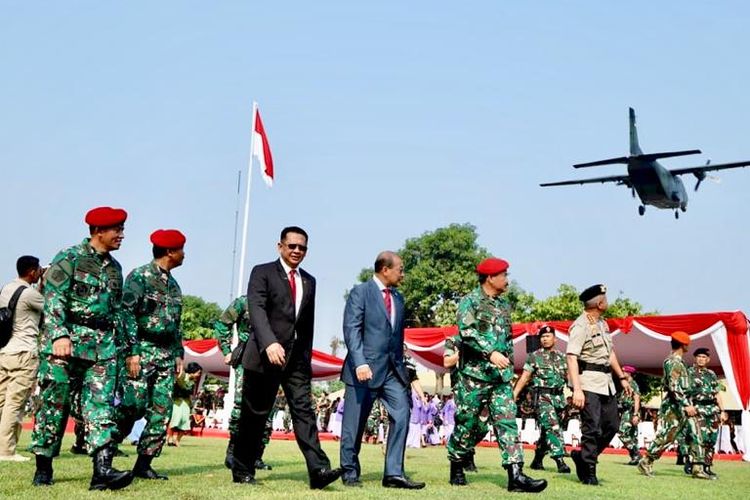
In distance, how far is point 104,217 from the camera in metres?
6.41

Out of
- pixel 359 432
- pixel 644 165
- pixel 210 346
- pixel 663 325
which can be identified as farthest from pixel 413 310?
pixel 359 432

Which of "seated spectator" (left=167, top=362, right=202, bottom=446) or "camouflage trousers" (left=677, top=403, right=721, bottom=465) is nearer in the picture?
"camouflage trousers" (left=677, top=403, right=721, bottom=465)

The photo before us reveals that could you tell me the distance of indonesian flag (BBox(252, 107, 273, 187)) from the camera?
25406 mm

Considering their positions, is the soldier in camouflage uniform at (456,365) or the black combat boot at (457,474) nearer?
the soldier in camouflage uniform at (456,365)

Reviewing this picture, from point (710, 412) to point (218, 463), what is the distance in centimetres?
656

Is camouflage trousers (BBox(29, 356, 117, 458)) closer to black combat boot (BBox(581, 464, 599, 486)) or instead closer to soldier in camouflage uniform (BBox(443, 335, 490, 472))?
soldier in camouflage uniform (BBox(443, 335, 490, 472))

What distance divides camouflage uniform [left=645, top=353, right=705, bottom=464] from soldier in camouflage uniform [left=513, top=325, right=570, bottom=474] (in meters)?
1.28

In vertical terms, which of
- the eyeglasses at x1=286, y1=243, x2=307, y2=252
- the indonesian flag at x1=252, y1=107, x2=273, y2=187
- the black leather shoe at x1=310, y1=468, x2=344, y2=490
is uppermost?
the indonesian flag at x1=252, y1=107, x2=273, y2=187

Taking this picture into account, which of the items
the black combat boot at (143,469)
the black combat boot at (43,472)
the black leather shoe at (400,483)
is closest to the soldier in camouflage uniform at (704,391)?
the black leather shoe at (400,483)

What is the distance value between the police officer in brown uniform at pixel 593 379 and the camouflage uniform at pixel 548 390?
2.64 meters

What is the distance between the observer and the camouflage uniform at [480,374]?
734 cm

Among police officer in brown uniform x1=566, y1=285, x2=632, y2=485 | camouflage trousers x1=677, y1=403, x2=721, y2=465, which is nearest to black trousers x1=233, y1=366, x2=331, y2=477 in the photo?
police officer in brown uniform x1=566, y1=285, x2=632, y2=485

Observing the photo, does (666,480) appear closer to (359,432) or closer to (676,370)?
(676,370)

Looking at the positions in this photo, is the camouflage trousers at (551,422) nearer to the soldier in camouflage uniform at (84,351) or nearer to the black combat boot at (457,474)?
the black combat boot at (457,474)
